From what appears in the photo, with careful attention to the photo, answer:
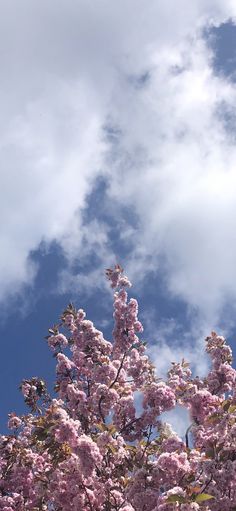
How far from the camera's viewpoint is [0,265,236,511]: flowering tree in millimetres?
7570

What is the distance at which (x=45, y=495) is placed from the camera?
8.81 meters

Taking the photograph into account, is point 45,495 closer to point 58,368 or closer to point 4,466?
point 4,466

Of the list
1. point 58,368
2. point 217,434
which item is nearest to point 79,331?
point 58,368

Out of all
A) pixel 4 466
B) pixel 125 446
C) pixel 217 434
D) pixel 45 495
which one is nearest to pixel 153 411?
pixel 125 446

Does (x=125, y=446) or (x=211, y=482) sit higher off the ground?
(x=125, y=446)

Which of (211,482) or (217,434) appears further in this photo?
(217,434)

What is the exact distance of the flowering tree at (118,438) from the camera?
7.57 meters

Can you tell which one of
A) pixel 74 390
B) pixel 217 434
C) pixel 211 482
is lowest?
pixel 211 482

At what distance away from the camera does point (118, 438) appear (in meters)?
9.85

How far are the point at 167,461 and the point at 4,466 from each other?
5366 mm

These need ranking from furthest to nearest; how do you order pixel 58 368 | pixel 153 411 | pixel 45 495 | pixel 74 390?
pixel 58 368, pixel 74 390, pixel 153 411, pixel 45 495

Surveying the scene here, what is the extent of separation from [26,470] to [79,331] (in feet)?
11.6

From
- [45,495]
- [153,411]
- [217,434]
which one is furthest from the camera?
[153,411]

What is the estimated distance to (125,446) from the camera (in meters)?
9.97
